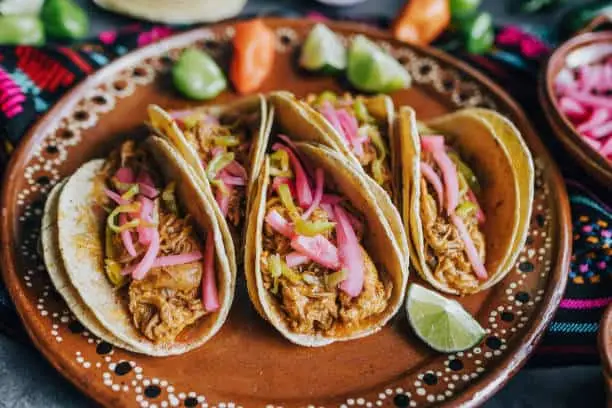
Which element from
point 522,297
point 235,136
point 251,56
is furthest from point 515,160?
point 251,56

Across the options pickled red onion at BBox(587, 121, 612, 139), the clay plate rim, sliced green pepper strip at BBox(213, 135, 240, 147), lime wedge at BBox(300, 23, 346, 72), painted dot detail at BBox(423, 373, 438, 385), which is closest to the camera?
painted dot detail at BBox(423, 373, 438, 385)

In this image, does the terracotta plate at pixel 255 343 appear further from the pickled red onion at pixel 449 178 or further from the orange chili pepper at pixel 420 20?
the orange chili pepper at pixel 420 20

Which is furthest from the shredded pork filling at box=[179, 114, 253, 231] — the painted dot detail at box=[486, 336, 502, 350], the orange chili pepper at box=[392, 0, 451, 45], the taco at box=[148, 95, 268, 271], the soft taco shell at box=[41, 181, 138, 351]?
the orange chili pepper at box=[392, 0, 451, 45]

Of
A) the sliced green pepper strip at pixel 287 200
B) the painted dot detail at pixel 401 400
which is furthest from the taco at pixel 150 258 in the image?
A: the painted dot detail at pixel 401 400

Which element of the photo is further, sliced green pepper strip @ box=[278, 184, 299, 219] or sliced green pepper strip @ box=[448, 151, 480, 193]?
sliced green pepper strip @ box=[448, 151, 480, 193]

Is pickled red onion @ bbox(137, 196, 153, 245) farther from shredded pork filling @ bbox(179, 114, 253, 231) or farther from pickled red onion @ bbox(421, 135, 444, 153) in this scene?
pickled red onion @ bbox(421, 135, 444, 153)

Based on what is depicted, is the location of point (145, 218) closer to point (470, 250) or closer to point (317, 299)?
point (317, 299)

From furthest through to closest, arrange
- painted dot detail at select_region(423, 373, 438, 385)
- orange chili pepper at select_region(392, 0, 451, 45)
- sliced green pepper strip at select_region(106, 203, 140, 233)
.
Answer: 1. orange chili pepper at select_region(392, 0, 451, 45)
2. sliced green pepper strip at select_region(106, 203, 140, 233)
3. painted dot detail at select_region(423, 373, 438, 385)
